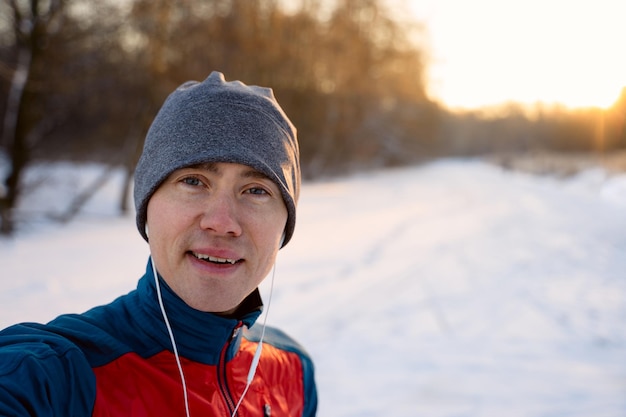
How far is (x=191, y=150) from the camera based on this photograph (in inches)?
52.2

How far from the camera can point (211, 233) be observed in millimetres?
1289

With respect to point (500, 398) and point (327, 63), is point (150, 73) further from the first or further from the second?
point (327, 63)

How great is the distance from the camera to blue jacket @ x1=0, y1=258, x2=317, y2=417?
3.44 ft

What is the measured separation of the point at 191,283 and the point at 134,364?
0.83ft

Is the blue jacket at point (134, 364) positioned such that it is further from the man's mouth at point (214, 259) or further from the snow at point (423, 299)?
the snow at point (423, 299)

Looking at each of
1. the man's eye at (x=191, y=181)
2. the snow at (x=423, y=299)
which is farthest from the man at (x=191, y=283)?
the snow at (x=423, y=299)

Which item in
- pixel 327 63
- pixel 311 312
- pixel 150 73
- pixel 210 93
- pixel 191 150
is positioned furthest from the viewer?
pixel 327 63

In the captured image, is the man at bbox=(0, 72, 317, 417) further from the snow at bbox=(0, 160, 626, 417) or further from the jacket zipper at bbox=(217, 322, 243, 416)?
the snow at bbox=(0, 160, 626, 417)

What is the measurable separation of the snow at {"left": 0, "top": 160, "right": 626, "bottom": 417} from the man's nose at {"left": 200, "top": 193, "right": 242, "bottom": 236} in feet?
7.06

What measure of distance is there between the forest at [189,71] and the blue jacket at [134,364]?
6.69 metres

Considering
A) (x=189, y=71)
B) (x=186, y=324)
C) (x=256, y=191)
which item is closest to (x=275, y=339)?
(x=186, y=324)

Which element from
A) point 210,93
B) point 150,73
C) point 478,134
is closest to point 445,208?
point 150,73

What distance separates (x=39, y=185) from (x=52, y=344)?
826cm

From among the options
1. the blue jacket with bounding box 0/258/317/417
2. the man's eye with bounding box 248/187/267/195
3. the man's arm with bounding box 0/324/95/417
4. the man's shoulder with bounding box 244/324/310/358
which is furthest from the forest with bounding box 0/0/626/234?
the man's arm with bounding box 0/324/95/417
